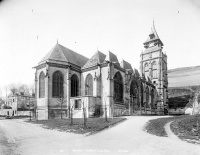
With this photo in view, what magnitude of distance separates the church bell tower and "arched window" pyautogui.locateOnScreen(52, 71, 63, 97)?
3023 centimetres

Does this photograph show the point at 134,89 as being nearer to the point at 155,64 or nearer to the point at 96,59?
the point at 96,59

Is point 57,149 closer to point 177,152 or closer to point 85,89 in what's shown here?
point 177,152

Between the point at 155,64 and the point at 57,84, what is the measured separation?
34313 mm

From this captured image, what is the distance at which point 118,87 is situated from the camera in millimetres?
33812

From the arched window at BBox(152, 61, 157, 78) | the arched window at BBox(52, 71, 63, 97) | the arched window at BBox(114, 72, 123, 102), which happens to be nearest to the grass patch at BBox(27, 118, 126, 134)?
the arched window at BBox(52, 71, 63, 97)

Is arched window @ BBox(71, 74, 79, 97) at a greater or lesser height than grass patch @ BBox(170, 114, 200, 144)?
greater

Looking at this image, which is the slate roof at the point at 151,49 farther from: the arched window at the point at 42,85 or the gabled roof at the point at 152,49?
the arched window at the point at 42,85

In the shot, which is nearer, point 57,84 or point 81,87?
point 57,84

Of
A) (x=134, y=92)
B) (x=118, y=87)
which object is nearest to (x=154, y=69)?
(x=134, y=92)

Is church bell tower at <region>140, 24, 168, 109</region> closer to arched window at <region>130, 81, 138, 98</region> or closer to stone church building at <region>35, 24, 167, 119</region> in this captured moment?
arched window at <region>130, 81, 138, 98</region>

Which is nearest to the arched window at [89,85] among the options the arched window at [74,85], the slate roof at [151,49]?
the arched window at [74,85]

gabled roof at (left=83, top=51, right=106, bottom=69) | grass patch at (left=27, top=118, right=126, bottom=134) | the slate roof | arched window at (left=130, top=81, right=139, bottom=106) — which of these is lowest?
grass patch at (left=27, top=118, right=126, bottom=134)

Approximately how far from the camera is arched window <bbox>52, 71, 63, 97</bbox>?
31844mm

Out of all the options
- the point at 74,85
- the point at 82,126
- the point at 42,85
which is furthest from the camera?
the point at 74,85
